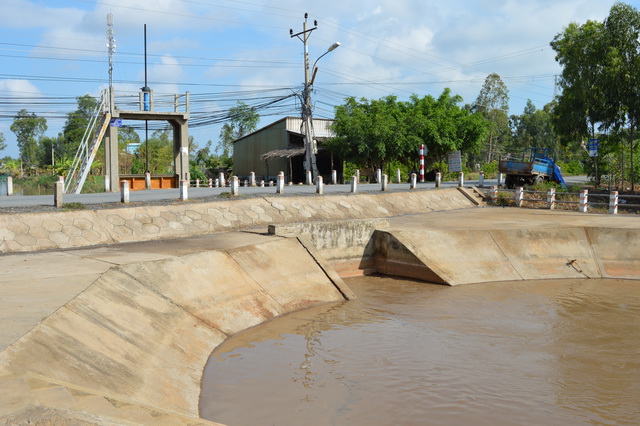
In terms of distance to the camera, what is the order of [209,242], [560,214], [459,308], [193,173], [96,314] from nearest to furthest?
[96,314] < [459,308] < [209,242] < [560,214] < [193,173]

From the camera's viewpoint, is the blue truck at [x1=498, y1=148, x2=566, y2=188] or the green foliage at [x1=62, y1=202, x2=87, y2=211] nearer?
the green foliage at [x1=62, y1=202, x2=87, y2=211]

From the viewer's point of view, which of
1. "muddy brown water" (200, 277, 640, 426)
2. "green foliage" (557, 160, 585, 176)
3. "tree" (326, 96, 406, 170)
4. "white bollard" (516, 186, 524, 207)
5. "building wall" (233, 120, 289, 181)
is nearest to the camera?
"muddy brown water" (200, 277, 640, 426)

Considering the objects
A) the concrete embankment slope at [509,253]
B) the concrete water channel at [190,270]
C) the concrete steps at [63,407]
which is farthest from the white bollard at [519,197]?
the concrete steps at [63,407]

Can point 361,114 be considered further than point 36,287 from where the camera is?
Yes

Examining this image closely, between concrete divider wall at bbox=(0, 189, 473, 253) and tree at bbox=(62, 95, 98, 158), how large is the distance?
4249 centimetres

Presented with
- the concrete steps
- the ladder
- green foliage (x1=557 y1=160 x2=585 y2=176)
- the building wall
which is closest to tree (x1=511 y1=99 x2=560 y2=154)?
green foliage (x1=557 y1=160 x2=585 y2=176)

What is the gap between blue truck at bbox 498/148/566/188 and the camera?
87.4 ft

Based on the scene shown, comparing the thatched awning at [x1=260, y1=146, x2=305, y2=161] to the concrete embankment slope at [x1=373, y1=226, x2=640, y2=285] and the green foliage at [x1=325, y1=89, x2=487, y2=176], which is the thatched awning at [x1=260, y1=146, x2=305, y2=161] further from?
the concrete embankment slope at [x1=373, y1=226, x2=640, y2=285]

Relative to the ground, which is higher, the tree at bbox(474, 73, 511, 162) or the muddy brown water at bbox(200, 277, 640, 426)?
the tree at bbox(474, 73, 511, 162)

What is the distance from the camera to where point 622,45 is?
1070 inches

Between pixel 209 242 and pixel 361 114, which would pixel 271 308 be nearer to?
pixel 209 242

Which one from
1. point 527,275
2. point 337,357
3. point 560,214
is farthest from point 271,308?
point 560,214

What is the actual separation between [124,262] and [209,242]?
297cm

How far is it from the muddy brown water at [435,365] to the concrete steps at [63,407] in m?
1.92
